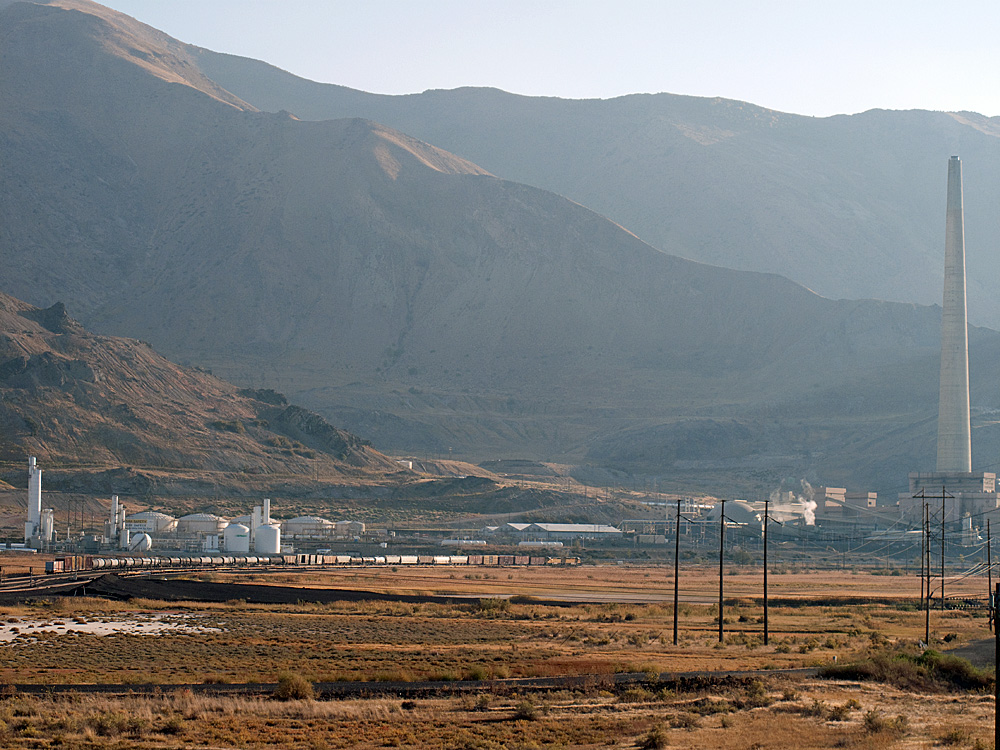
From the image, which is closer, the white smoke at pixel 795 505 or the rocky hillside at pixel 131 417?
the white smoke at pixel 795 505

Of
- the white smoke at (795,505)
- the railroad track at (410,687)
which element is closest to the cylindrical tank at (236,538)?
the white smoke at (795,505)

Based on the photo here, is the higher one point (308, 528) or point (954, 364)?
point (954, 364)

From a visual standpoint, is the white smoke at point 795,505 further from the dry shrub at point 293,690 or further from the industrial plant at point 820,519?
the dry shrub at point 293,690

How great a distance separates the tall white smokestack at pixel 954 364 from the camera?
15012cm

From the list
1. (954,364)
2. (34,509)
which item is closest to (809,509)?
(954,364)

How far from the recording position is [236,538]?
392ft

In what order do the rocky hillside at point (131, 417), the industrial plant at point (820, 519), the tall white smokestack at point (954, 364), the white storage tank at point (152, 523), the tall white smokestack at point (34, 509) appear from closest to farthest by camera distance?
the tall white smokestack at point (34, 509) < the white storage tank at point (152, 523) < the industrial plant at point (820, 519) < the tall white smokestack at point (954, 364) < the rocky hillside at point (131, 417)

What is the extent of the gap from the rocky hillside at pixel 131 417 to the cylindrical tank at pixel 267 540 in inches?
1737

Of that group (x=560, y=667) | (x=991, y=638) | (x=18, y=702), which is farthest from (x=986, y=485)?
(x=18, y=702)

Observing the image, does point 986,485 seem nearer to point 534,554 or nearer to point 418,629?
point 534,554

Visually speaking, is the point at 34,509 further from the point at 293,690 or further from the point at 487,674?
the point at 293,690

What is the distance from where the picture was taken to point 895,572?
407ft

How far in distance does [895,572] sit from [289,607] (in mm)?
75579

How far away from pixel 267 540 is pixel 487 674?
8264 centimetres
